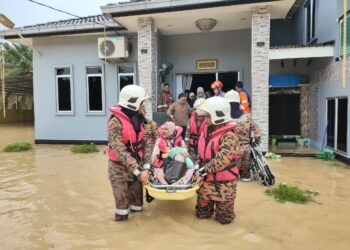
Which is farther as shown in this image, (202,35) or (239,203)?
(202,35)

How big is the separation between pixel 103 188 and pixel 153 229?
2.01 meters

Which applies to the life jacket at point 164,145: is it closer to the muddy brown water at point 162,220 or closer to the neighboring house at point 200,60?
the muddy brown water at point 162,220

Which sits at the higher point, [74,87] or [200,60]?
[200,60]

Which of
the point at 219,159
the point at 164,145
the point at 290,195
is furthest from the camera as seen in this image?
the point at 290,195

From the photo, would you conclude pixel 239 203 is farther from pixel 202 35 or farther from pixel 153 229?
pixel 202 35

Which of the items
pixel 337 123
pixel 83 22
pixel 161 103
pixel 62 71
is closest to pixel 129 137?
pixel 161 103

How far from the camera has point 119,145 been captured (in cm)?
314

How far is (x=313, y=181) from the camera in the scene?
204 inches

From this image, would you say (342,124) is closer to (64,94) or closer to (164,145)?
(164,145)

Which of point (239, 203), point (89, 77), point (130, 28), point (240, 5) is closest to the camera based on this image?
point (239, 203)

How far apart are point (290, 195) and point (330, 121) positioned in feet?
14.6

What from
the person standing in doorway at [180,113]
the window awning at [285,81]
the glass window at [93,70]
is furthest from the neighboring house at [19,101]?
the window awning at [285,81]

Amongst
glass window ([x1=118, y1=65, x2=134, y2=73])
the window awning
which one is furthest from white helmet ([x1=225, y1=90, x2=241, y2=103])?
glass window ([x1=118, y1=65, x2=134, y2=73])

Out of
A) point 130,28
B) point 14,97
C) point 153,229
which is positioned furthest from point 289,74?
point 14,97
